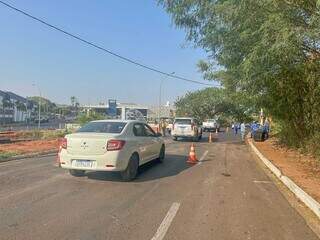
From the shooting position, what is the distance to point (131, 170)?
11.9 meters

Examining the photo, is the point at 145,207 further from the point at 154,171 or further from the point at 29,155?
the point at 29,155

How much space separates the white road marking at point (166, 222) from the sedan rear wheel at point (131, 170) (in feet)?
9.71

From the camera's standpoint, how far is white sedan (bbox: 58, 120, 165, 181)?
11.3 metres

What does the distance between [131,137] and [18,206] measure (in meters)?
4.49

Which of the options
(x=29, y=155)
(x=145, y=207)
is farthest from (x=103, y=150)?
(x=29, y=155)

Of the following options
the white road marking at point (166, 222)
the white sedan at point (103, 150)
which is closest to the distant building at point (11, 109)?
the white sedan at point (103, 150)

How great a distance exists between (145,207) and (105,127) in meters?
4.44

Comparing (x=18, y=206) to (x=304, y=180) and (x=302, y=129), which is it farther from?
(x=302, y=129)

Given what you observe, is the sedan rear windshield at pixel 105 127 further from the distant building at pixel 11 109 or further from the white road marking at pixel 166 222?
the distant building at pixel 11 109

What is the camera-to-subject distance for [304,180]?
12.2m

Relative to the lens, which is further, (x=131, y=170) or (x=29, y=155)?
(x=29, y=155)

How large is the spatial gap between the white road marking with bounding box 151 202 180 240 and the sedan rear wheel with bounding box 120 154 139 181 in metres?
2.96

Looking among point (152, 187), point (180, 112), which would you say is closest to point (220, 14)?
point (152, 187)

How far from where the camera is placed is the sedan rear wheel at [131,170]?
38.2ft
